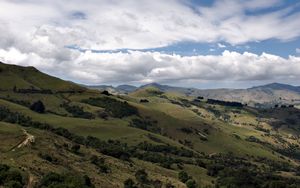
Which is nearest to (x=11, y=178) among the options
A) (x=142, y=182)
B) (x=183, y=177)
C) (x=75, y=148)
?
(x=142, y=182)

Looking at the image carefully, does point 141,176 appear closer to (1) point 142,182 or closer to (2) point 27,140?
(1) point 142,182

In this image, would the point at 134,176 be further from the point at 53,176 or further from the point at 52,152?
the point at 53,176

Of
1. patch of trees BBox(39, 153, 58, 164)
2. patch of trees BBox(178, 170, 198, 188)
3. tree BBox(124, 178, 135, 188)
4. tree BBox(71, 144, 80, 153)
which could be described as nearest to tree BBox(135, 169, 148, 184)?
tree BBox(124, 178, 135, 188)

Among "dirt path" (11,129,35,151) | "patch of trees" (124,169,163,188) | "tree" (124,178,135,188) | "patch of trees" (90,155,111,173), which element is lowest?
"patch of trees" (124,169,163,188)

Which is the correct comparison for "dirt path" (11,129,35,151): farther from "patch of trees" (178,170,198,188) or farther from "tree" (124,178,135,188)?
"patch of trees" (178,170,198,188)

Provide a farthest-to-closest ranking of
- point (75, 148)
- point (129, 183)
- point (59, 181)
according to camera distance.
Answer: point (75, 148) < point (129, 183) < point (59, 181)

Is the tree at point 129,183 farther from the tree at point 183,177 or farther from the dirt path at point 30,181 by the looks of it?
the tree at point 183,177

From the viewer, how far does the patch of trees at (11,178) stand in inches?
4390

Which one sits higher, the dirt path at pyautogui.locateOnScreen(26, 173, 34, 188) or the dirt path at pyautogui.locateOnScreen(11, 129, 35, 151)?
the dirt path at pyautogui.locateOnScreen(11, 129, 35, 151)

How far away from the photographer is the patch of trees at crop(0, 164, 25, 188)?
11150 cm

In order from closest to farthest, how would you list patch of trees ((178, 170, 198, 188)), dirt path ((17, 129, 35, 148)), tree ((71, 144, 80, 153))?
dirt path ((17, 129, 35, 148)) → tree ((71, 144, 80, 153)) → patch of trees ((178, 170, 198, 188))

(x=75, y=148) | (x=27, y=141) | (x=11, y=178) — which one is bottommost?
(x=75, y=148)

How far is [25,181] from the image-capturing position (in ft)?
400

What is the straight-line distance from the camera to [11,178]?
117 meters
